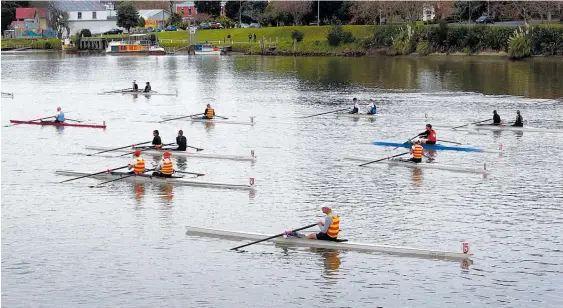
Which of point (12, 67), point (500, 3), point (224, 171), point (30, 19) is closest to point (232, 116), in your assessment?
point (224, 171)

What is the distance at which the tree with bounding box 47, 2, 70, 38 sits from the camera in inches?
5650

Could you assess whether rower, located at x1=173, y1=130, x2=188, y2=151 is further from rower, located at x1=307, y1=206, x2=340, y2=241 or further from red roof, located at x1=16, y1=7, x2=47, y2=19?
red roof, located at x1=16, y1=7, x2=47, y2=19

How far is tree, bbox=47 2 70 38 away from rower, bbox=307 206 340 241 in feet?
409

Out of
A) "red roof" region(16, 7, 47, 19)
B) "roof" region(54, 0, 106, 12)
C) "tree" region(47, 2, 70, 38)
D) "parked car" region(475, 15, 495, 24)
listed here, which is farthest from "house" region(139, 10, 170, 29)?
"parked car" region(475, 15, 495, 24)

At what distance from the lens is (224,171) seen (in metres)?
36.1

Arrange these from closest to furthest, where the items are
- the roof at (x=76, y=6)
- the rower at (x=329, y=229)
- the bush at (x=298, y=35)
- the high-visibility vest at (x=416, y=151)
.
→ the rower at (x=329, y=229)
the high-visibility vest at (x=416, y=151)
the bush at (x=298, y=35)
the roof at (x=76, y=6)

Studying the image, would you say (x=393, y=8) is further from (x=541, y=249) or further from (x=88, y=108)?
(x=541, y=249)

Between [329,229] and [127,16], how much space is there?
120 metres

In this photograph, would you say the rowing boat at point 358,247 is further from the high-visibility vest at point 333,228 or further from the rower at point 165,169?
the rower at point 165,169

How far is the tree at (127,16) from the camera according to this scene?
139125 mm

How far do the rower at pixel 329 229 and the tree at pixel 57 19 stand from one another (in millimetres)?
124576

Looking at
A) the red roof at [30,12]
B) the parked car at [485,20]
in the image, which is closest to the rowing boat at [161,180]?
the parked car at [485,20]

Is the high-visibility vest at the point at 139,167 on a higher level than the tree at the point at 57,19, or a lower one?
lower

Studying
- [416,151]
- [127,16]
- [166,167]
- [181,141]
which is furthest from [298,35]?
[166,167]
